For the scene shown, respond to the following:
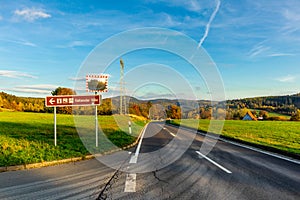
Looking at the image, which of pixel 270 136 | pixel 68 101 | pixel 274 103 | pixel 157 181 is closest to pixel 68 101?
pixel 68 101

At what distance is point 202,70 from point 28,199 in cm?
1065

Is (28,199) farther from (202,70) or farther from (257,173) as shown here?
(202,70)

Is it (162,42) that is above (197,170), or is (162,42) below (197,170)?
above

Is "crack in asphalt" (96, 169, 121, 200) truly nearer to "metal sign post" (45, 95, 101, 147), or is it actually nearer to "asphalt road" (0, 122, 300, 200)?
"asphalt road" (0, 122, 300, 200)

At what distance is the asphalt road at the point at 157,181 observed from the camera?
4.86 metres

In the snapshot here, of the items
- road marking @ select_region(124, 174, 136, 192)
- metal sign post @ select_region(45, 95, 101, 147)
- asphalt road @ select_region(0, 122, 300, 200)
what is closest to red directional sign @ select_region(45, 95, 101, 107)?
metal sign post @ select_region(45, 95, 101, 147)

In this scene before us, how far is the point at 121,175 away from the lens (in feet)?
21.3

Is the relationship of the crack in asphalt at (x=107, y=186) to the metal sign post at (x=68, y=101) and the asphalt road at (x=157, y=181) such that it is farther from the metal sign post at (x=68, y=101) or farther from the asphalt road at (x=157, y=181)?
the metal sign post at (x=68, y=101)

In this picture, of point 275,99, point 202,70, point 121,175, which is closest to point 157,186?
point 121,175

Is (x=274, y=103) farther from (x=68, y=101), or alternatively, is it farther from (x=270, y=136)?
(x=68, y=101)

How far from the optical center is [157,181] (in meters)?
5.86

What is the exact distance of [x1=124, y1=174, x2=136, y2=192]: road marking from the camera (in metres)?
5.22

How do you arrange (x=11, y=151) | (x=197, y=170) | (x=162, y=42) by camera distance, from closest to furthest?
1. (x=197, y=170)
2. (x=11, y=151)
3. (x=162, y=42)

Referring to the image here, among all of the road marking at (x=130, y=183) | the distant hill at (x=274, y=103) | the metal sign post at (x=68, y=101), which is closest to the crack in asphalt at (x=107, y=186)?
the road marking at (x=130, y=183)
